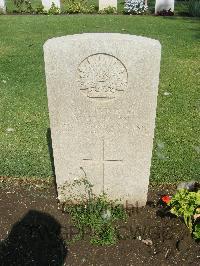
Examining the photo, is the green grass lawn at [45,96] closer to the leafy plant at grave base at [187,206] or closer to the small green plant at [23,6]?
the leafy plant at grave base at [187,206]

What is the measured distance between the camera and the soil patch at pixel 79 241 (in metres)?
3.43

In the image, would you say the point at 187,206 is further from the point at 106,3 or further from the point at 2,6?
the point at 2,6

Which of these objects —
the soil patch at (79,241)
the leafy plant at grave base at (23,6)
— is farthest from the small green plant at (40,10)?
the soil patch at (79,241)

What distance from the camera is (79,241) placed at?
142 inches

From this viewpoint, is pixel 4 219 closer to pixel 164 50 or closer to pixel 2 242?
pixel 2 242

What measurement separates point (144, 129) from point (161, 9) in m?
11.6

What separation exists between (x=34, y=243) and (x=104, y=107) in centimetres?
144

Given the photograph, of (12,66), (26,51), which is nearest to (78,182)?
(12,66)

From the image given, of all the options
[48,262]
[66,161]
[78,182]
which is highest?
[66,161]

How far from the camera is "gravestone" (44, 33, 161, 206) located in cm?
309

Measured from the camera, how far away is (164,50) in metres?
9.74

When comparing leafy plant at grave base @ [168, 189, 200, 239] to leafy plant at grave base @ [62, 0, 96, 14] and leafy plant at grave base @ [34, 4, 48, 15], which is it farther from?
leafy plant at grave base @ [34, 4, 48, 15]

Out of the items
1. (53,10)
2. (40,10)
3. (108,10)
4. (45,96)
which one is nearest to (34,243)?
(45,96)

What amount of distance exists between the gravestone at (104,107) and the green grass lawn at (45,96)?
0.96 metres
